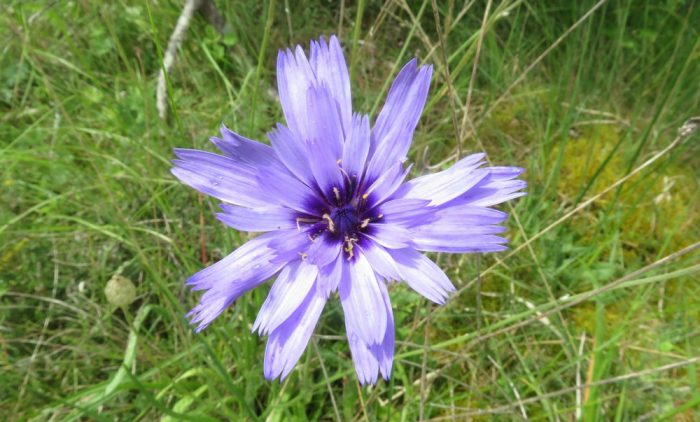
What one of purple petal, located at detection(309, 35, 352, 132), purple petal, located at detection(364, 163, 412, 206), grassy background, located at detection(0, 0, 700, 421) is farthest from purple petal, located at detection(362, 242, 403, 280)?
grassy background, located at detection(0, 0, 700, 421)

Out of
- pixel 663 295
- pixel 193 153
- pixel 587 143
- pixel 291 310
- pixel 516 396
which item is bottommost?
pixel 516 396

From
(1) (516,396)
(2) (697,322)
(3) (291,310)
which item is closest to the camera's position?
(3) (291,310)

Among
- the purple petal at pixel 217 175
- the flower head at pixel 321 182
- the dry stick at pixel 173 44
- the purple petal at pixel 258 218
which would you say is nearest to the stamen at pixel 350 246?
the flower head at pixel 321 182

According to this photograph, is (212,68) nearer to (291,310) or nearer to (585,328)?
(291,310)

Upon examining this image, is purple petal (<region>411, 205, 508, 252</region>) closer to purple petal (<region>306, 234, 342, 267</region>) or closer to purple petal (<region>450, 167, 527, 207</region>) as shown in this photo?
purple petal (<region>450, 167, 527, 207</region>)

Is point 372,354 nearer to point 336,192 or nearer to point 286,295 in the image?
point 286,295

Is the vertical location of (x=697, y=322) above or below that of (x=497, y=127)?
below

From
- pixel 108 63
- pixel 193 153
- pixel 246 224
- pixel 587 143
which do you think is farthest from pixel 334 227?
pixel 108 63
